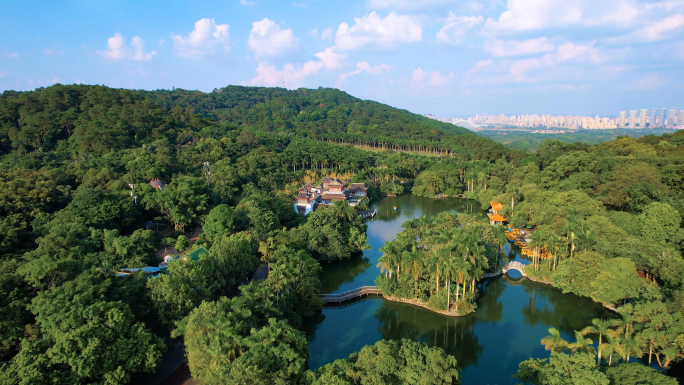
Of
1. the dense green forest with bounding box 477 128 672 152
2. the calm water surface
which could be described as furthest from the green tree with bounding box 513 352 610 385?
the dense green forest with bounding box 477 128 672 152

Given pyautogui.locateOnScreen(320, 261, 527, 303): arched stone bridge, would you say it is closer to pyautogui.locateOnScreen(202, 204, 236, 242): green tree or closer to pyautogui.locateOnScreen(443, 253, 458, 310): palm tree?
pyautogui.locateOnScreen(443, 253, 458, 310): palm tree

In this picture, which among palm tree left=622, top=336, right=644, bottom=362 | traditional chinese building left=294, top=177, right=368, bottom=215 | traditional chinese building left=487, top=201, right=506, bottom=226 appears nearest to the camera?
palm tree left=622, top=336, right=644, bottom=362

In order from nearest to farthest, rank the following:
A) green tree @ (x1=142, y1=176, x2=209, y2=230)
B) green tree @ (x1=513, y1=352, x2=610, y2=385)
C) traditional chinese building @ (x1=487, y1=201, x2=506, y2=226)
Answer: green tree @ (x1=513, y1=352, x2=610, y2=385) → green tree @ (x1=142, y1=176, x2=209, y2=230) → traditional chinese building @ (x1=487, y1=201, x2=506, y2=226)

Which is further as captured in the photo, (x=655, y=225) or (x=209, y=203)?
(x=209, y=203)

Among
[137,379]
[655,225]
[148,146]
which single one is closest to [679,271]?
[655,225]

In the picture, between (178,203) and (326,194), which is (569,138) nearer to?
(326,194)

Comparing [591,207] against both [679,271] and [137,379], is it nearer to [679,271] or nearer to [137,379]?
[679,271]

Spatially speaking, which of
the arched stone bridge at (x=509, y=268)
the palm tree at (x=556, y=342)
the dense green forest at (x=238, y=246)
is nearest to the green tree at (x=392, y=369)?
the dense green forest at (x=238, y=246)
